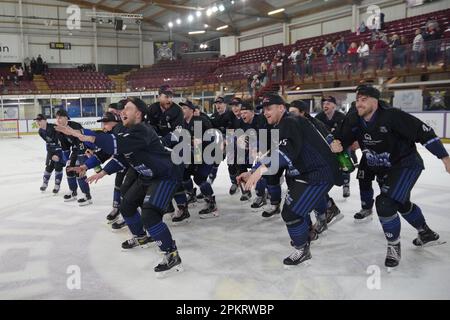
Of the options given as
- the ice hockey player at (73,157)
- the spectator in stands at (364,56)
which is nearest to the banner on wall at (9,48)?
the spectator in stands at (364,56)

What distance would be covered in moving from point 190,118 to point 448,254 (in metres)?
3.88

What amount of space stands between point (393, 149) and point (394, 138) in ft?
0.37

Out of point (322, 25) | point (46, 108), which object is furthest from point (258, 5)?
point (46, 108)

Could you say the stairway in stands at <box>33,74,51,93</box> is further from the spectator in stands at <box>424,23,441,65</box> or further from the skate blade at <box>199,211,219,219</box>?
the skate blade at <box>199,211,219,219</box>

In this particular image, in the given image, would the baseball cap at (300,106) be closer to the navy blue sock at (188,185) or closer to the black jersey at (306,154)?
the black jersey at (306,154)

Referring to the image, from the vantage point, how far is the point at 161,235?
12.8 ft

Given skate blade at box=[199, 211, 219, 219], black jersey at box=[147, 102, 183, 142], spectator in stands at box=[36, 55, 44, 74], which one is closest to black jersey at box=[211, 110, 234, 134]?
black jersey at box=[147, 102, 183, 142]

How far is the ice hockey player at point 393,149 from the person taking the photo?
3.81m

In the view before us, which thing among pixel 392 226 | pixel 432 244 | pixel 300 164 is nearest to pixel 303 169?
pixel 300 164

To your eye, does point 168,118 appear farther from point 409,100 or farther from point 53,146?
point 409,100

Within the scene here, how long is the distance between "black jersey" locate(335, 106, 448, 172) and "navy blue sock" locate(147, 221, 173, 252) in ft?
7.20

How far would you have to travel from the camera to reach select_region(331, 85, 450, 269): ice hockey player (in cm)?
381
